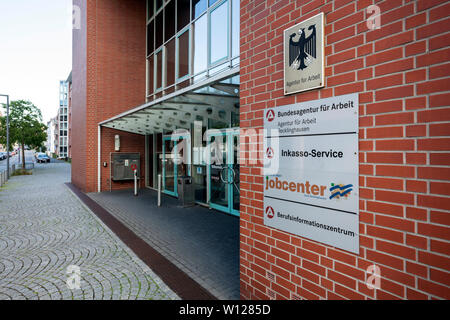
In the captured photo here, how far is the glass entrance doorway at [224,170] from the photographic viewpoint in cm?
771

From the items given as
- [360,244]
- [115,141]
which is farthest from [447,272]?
[115,141]

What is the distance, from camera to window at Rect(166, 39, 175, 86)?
10906 mm

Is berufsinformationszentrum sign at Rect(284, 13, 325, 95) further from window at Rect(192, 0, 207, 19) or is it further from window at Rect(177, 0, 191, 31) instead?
window at Rect(177, 0, 191, 31)

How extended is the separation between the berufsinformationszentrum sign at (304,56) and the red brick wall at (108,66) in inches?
447

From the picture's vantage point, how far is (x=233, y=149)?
306 inches

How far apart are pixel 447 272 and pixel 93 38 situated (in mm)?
13686

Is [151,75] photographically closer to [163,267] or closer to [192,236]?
[192,236]

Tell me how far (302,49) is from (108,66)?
38.9 ft

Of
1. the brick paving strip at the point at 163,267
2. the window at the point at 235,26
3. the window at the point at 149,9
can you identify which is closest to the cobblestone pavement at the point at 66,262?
the brick paving strip at the point at 163,267

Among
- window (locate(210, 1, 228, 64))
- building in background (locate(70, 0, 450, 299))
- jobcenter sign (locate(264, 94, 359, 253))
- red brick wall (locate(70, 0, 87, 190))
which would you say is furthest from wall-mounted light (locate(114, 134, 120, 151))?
jobcenter sign (locate(264, 94, 359, 253))

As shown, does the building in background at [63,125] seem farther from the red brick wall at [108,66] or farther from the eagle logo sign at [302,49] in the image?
the eagle logo sign at [302,49]

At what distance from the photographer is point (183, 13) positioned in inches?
396

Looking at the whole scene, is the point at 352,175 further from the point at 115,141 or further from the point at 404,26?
the point at 115,141

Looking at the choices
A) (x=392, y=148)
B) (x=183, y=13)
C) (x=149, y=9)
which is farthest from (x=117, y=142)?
(x=392, y=148)
